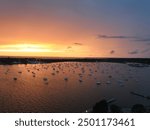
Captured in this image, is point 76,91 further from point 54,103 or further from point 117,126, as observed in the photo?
point 117,126

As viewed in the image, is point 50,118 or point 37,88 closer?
point 50,118

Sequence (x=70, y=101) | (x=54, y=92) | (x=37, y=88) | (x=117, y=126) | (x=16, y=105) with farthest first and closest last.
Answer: (x=37, y=88), (x=54, y=92), (x=70, y=101), (x=16, y=105), (x=117, y=126)

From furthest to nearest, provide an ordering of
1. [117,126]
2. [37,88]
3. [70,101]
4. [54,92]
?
1. [37,88]
2. [54,92]
3. [70,101]
4. [117,126]

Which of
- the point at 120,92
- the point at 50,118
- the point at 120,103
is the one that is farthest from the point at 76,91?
the point at 50,118

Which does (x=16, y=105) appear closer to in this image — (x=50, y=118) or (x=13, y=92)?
(x=13, y=92)

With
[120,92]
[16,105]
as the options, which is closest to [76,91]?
[120,92]

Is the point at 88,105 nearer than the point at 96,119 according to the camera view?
No

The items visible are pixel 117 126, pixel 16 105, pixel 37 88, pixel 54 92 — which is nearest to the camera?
pixel 117 126

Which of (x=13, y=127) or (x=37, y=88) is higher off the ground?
(x=13, y=127)

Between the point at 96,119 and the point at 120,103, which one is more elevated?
the point at 96,119
